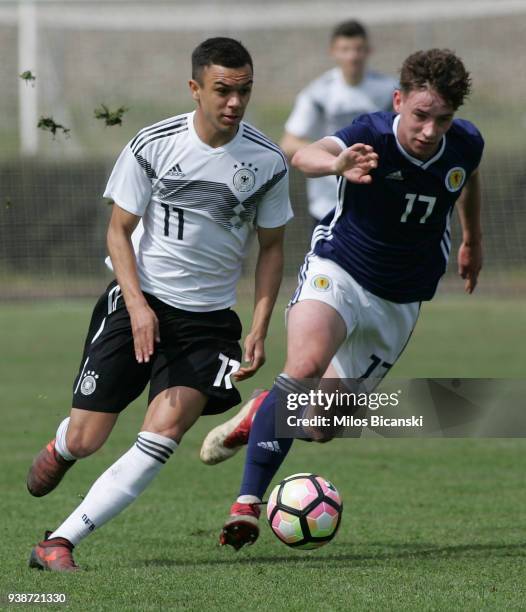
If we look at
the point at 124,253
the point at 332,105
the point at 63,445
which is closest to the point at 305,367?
the point at 124,253

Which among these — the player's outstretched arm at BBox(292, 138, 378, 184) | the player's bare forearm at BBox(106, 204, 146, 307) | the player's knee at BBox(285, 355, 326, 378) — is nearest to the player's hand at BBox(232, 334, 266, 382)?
the player's knee at BBox(285, 355, 326, 378)

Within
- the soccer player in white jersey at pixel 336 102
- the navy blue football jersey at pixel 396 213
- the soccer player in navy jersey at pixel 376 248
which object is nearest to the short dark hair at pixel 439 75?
the soccer player in navy jersey at pixel 376 248

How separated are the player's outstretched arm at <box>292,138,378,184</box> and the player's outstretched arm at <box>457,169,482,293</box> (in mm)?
1023

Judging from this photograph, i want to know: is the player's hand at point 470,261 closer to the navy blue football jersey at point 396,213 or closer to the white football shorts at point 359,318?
the navy blue football jersey at point 396,213

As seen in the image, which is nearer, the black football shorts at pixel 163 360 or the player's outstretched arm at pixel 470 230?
the black football shorts at pixel 163 360

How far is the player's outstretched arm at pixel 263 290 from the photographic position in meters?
5.73

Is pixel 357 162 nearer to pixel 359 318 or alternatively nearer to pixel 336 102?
pixel 359 318

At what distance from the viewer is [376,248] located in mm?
6387

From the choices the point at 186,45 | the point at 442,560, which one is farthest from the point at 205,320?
the point at 186,45

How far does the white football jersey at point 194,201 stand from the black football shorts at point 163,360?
0.08 m

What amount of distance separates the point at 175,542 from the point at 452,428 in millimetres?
1459

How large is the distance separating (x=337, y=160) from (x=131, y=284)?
1.05 metres

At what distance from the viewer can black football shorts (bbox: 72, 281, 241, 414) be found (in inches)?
226

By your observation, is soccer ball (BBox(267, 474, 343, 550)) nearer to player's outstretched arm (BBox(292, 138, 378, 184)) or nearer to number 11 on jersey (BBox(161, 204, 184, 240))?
number 11 on jersey (BBox(161, 204, 184, 240))
